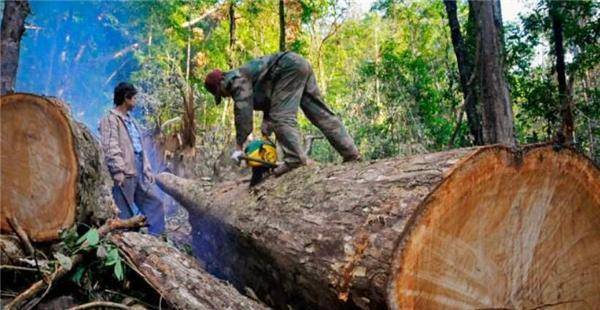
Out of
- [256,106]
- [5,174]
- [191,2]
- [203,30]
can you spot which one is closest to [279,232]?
[256,106]

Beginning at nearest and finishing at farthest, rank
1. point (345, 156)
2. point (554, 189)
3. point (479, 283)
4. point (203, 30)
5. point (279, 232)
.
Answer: point (479, 283), point (554, 189), point (279, 232), point (345, 156), point (203, 30)

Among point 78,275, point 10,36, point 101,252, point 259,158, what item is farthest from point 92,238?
point 10,36

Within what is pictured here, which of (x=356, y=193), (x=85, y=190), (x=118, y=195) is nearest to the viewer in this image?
(x=356, y=193)

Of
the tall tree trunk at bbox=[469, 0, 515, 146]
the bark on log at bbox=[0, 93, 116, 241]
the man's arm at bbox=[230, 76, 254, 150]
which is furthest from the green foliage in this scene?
the tall tree trunk at bbox=[469, 0, 515, 146]

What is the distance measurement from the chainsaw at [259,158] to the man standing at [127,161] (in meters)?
1.23

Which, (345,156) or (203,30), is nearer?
(345,156)

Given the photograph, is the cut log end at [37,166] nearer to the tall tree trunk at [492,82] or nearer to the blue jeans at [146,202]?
the blue jeans at [146,202]

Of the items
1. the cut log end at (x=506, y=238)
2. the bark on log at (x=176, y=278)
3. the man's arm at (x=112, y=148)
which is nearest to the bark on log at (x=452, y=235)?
the cut log end at (x=506, y=238)

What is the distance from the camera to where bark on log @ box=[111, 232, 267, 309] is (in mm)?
2455

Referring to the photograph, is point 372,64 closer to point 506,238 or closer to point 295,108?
point 295,108

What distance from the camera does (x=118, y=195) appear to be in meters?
4.79

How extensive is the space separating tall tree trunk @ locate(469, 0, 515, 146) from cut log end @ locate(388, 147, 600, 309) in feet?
12.0

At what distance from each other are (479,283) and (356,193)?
740 millimetres

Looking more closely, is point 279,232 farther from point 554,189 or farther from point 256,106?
point 256,106
